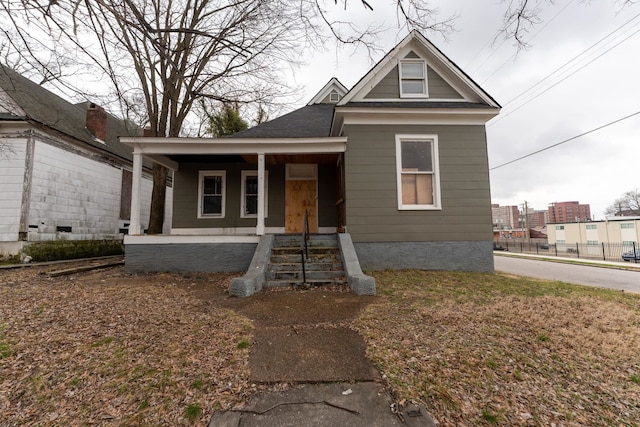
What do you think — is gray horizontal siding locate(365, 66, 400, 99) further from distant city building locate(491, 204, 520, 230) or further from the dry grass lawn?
distant city building locate(491, 204, 520, 230)

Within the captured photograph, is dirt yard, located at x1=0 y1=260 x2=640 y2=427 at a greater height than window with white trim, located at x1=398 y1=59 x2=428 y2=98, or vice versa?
window with white trim, located at x1=398 y1=59 x2=428 y2=98

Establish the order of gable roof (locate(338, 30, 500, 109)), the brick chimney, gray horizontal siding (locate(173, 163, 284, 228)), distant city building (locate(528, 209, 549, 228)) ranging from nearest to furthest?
gable roof (locate(338, 30, 500, 109)) → gray horizontal siding (locate(173, 163, 284, 228)) → the brick chimney → distant city building (locate(528, 209, 549, 228))

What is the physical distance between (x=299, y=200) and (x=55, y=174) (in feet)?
28.9

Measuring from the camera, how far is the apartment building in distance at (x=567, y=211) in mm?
76125

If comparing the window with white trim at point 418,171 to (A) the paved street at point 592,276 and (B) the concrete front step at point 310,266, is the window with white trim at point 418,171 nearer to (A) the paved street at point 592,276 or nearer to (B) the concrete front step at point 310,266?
(B) the concrete front step at point 310,266

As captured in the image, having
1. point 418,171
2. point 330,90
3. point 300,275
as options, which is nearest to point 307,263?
point 300,275

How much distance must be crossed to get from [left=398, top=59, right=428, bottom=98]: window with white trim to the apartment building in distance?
90152 millimetres

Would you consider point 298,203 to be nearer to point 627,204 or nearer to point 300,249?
point 300,249

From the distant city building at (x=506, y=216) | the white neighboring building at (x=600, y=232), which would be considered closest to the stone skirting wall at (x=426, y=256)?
the white neighboring building at (x=600, y=232)

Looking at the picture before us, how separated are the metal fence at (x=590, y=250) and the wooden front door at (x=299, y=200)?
77.0 ft

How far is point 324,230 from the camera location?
9.72 meters

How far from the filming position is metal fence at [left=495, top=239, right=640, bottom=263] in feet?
71.3

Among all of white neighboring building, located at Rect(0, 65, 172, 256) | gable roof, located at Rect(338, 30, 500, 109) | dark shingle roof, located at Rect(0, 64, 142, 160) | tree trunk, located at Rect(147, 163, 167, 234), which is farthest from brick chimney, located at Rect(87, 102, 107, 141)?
gable roof, located at Rect(338, 30, 500, 109)

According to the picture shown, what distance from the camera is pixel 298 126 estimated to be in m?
10.1
